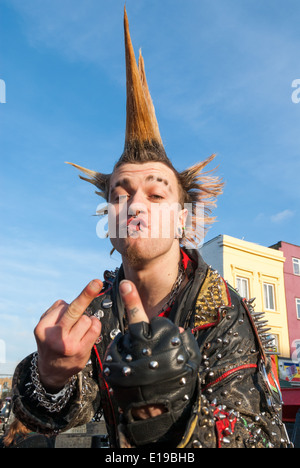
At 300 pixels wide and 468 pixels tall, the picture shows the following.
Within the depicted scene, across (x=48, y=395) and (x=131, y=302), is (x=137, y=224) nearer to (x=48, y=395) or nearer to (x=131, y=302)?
(x=131, y=302)

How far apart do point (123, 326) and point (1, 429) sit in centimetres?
732

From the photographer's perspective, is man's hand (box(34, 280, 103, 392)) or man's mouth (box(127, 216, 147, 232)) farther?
man's mouth (box(127, 216, 147, 232))

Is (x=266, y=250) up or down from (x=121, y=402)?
up

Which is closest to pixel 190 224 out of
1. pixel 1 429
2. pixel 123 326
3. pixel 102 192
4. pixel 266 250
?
pixel 102 192

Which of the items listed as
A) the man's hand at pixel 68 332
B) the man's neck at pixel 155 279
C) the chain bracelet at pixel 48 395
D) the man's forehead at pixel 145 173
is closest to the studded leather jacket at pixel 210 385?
the chain bracelet at pixel 48 395

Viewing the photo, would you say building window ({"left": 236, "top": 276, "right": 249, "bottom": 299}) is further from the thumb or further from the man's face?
the thumb

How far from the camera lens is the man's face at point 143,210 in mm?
2682

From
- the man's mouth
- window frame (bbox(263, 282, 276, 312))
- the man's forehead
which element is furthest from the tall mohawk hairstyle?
window frame (bbox(263, 282, 276, 312))

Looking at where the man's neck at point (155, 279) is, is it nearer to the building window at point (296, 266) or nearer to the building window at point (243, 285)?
the building window at point (243, 285)

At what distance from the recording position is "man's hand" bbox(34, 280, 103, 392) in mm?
1855

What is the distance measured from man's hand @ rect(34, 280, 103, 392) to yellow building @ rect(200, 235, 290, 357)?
1857 centimetres

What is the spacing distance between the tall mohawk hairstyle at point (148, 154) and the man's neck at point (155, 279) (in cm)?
71

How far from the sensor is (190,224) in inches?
147
